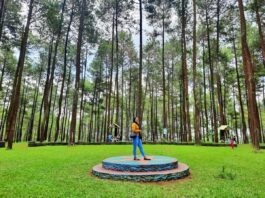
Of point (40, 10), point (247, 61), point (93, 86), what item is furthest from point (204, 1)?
point (93, 86)

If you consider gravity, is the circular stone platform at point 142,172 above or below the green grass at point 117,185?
above

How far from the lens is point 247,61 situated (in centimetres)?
1450

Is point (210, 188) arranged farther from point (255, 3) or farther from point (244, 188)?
point (255, 3)

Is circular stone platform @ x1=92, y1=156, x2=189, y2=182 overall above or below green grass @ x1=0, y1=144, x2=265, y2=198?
above

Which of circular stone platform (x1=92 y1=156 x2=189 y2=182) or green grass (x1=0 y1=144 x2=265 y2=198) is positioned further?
circular stone platform (x1=92 y1=156 x2=189 y2=182)

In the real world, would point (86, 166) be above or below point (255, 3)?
below

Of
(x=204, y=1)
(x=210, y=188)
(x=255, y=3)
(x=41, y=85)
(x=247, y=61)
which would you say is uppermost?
(x=204, y=1)

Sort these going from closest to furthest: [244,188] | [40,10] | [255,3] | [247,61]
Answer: [244,188] < [247,61] < [255,3] < [40,10]

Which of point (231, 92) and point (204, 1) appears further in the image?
point (231, 92)

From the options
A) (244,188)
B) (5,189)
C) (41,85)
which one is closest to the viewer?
(5,189)

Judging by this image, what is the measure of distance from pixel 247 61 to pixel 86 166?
478 inches

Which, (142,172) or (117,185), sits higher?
(142,172)

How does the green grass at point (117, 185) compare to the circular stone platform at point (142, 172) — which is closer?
the green grass at point (117, 185)

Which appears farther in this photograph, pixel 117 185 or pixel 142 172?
pixel 142 172
